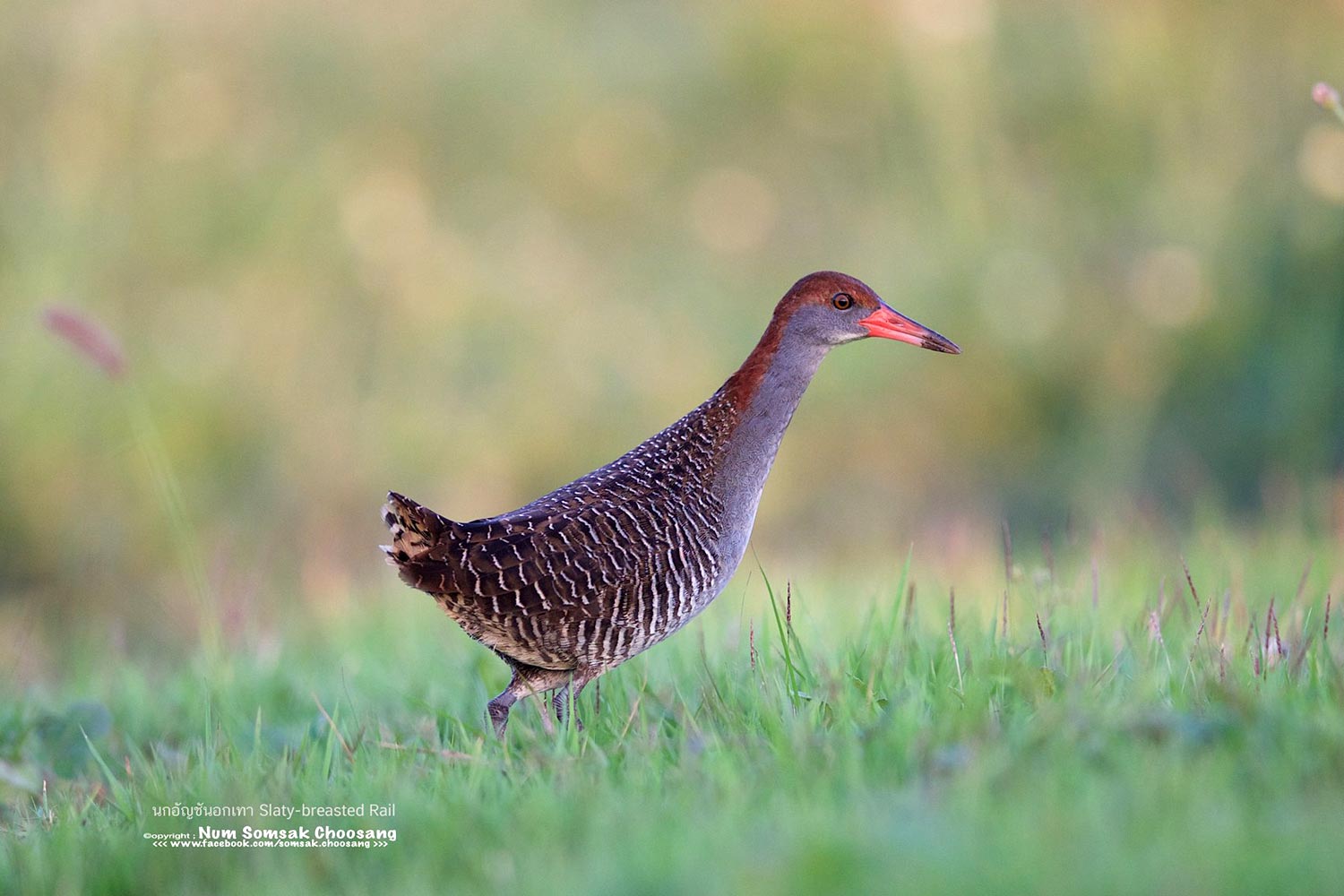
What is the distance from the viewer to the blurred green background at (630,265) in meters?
7.95

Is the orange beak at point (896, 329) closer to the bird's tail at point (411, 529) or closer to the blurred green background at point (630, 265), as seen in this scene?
the bird's tail at point (411, 529)

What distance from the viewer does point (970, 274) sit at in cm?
889

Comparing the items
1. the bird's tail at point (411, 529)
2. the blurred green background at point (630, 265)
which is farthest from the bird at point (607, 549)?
the blurred green background at point (630, 265)

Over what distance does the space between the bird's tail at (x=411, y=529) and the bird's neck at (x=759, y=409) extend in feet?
2.88

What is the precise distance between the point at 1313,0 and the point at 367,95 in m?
6.48

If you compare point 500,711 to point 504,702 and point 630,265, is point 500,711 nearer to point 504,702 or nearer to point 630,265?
point 504,702

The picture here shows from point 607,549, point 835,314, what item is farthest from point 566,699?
point 835,314

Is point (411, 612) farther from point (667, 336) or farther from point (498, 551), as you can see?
point (667, 336)

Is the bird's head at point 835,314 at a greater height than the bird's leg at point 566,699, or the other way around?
the bird's head at point 835,314

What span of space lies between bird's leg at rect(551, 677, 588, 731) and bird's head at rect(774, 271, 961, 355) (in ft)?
4.31

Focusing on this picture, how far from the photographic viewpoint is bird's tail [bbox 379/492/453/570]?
387 centimetres

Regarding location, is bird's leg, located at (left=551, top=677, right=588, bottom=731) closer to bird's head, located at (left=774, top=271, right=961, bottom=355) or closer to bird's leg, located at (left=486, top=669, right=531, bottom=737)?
bird's leg, located at (left=486, top=669, right=531, bottom=737)

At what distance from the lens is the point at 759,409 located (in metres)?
4.47

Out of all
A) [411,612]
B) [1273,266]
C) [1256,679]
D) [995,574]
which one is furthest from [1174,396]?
[1256,679]
